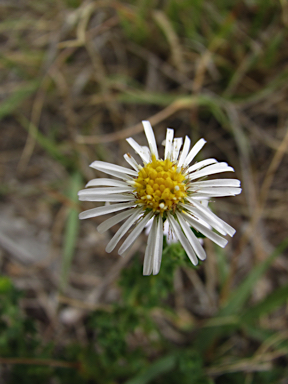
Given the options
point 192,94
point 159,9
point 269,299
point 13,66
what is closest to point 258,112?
point 192,94

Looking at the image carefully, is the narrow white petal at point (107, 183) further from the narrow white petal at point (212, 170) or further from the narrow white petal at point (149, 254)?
the narrow white petal at point (212, 170)

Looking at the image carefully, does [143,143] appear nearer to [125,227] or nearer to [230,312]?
[230,312]

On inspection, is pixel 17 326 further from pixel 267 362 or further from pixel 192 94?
pixel 192 94

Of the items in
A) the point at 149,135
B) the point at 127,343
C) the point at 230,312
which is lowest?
the point at 127,343

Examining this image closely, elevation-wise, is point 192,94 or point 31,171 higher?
point 192,94

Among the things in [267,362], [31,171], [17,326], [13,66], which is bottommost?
[267,362]

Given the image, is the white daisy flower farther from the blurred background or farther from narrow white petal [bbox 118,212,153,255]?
the blurred background

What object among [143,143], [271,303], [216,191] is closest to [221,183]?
[216,191]
